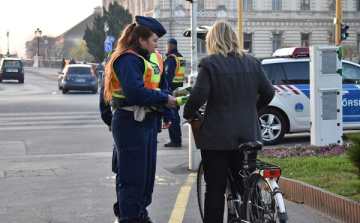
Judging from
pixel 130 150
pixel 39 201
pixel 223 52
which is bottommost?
pixel 39 201

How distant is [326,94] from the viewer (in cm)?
1156

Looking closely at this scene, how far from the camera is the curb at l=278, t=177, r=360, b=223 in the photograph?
6934 millimetres

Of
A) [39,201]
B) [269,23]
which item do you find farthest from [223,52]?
[269,23]

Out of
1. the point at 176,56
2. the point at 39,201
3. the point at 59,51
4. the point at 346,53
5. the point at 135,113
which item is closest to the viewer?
the point at 135,113

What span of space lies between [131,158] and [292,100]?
7.95 metres

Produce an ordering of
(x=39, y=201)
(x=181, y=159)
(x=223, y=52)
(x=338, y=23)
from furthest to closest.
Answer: (x=338, y=23)
(x=181, y=159)
(x=39, y=201)
(x=223, y=52)

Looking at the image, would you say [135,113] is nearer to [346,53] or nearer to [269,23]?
[346,53]

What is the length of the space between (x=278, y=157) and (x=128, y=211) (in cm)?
468

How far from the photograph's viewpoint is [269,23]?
79.1 m

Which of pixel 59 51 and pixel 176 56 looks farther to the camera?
pixel 59 51

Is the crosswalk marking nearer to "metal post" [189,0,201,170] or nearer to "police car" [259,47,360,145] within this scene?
"police car" [259,47,360,145]

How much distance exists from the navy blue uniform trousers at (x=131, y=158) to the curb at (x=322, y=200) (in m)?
2.07

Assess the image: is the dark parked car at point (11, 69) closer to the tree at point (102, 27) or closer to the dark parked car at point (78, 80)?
the dark parked car at point (78, 80)

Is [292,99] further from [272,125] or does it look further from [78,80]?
[78,80]
